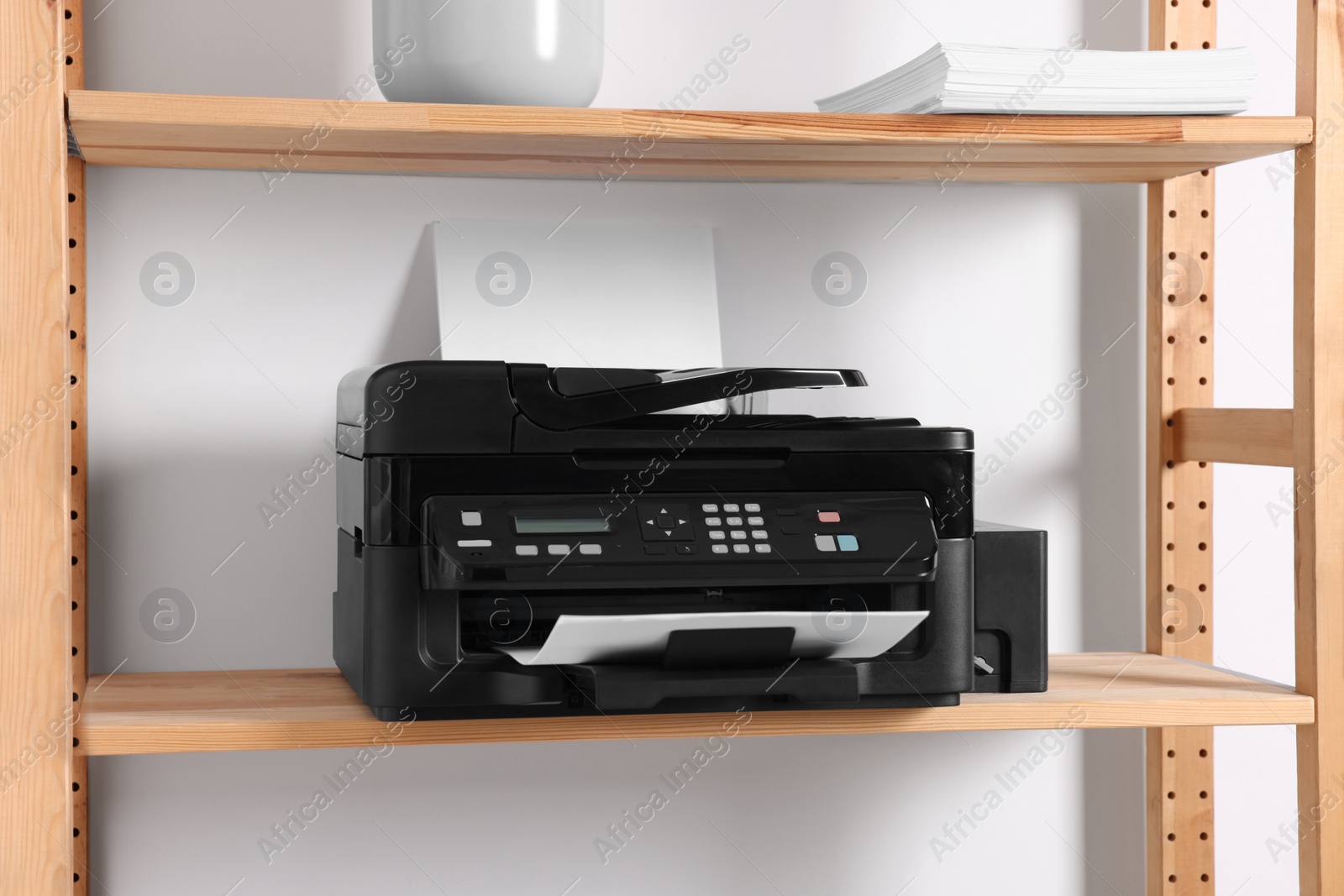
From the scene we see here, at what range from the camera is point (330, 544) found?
135cm

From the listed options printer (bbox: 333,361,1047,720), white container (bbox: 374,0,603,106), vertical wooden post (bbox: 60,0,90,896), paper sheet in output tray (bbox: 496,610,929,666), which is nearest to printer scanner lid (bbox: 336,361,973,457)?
printer (bbox: 333,361,1047,720)

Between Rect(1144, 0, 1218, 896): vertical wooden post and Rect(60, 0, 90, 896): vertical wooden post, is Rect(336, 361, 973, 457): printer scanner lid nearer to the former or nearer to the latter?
Rect(60, 0, 90, 896): vertical wooden post

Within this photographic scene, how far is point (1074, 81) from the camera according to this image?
110 cm

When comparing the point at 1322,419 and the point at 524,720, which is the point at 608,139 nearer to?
the point at 524,720

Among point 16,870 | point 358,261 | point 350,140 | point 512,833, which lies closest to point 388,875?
point 512,833

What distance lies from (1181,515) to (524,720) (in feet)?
2.81

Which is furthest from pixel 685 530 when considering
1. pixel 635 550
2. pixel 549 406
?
pixel 549 406

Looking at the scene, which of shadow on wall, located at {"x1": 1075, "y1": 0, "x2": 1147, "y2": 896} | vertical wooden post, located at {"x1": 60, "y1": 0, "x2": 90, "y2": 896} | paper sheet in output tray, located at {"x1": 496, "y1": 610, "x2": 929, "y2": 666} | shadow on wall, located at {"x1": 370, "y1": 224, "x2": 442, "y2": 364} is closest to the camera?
paper sheet in output tray, located at {"x1": 496, "y1": 610, "x2": 929, "y2": 666}

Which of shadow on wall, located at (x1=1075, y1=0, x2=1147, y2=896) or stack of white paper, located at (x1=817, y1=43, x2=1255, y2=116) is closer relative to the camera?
stack of white paper, located at (x1=817, y1=43, x2=1255, y2=116)

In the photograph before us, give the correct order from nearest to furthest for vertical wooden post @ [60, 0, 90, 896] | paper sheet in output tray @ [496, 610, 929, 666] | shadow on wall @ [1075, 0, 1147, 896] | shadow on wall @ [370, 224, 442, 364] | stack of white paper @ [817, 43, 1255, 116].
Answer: paper sheet in output tray @ [496, 610, 929, 666]
stack of white paper @ [817, 43, 1255, 116]
vertical wooden post @ [60, 0, 90, 896]
shadow on wall @ [370, 224, 442, 364]
shadow on wall @ [1075, 0, 1147, 896]

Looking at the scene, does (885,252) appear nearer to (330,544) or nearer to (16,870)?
(330,544)

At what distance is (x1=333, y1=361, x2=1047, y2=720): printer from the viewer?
3.25ft

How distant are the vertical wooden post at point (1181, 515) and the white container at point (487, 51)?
76 centimetres

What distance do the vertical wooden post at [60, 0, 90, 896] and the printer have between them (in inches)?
14.4
